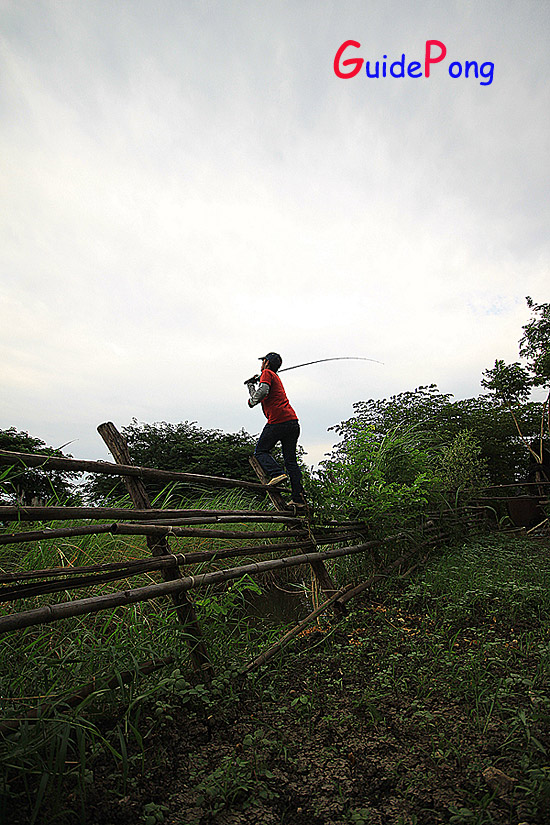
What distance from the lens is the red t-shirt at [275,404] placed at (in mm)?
4168

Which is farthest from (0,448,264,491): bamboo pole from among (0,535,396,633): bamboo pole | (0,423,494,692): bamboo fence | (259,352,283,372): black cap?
(259,352,283,372): black cap

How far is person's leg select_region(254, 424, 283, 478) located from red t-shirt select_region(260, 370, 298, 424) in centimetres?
9

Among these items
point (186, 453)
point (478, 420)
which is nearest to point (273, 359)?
point (186, 453)

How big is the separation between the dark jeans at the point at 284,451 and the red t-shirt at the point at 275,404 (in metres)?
0.05

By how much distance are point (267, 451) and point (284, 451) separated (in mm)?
288

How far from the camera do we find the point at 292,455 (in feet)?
12.5

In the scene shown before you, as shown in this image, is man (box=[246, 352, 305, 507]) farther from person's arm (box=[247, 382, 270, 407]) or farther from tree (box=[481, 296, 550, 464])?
tree (box=[481, 296, 550, 464])

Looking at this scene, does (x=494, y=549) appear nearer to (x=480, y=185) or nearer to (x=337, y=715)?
(x=337, y=715)

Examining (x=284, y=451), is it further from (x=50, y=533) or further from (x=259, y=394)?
(x=50, y=533)

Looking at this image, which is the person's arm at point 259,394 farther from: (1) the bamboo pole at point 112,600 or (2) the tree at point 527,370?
(2) the tree at point 527,370

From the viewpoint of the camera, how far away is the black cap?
176 inches

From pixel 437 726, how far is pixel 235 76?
16.8ft

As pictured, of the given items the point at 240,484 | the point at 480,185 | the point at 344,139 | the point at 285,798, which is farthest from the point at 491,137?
the point at 285,798

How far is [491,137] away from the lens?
4.68 meters
